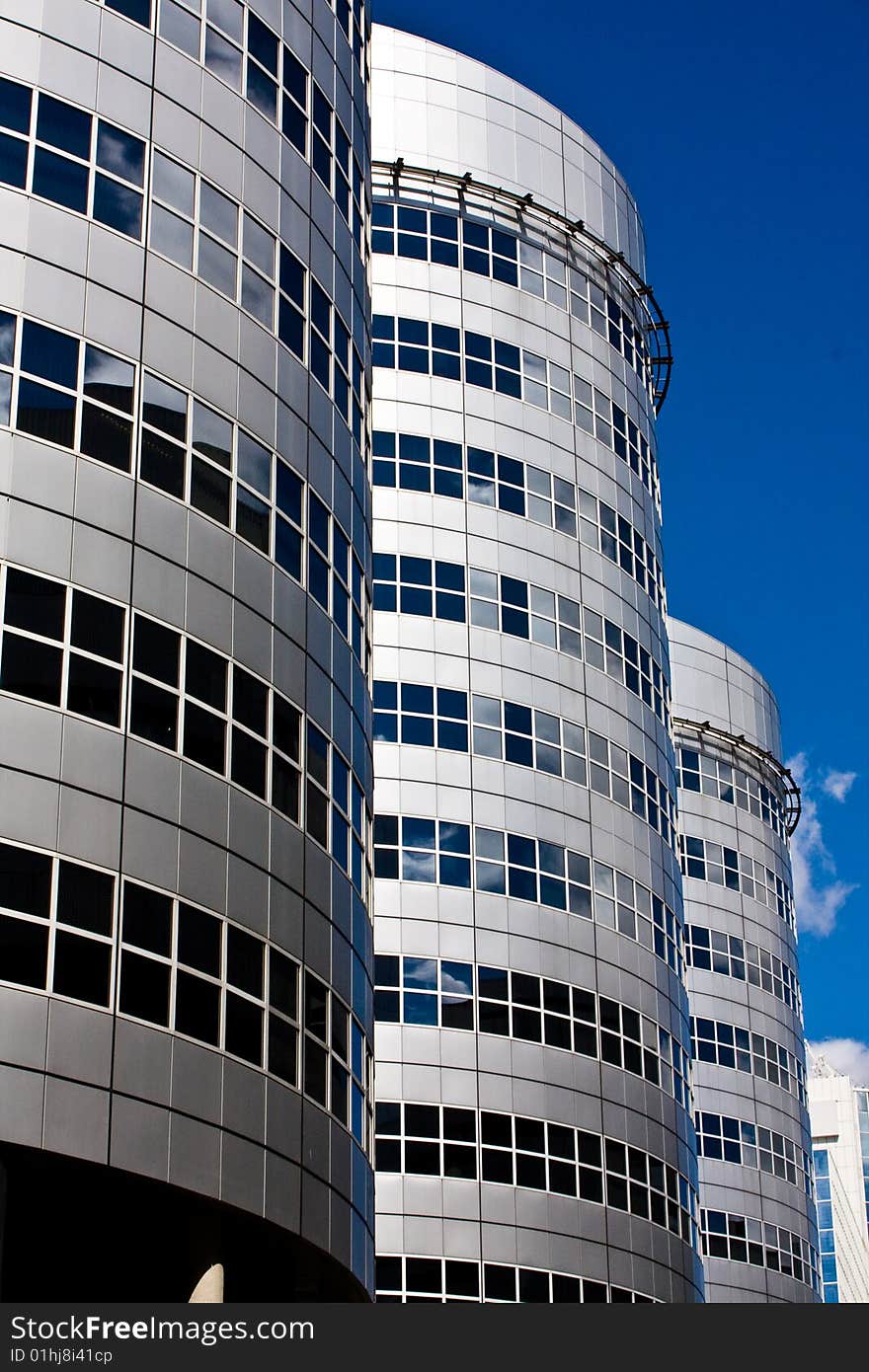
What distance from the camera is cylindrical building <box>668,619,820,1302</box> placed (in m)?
84.4

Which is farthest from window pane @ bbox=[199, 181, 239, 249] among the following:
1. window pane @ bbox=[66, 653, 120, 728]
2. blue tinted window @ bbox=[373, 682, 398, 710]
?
blue tinted window @ bbox=[373, 682, 398, 710]

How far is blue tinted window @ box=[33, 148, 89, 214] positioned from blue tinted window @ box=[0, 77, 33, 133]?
504 millimetres

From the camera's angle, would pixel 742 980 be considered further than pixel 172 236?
Yes

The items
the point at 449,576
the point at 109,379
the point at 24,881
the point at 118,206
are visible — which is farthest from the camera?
the point at 449,576

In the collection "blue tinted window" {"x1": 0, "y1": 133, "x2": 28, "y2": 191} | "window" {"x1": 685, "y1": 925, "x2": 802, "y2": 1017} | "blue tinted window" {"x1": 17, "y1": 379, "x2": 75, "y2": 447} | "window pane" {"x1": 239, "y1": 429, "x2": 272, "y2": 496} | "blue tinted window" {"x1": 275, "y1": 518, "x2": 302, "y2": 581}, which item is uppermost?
"window" {"x1": 685, "y1": 925, "x2": 802, "y2": 1017}

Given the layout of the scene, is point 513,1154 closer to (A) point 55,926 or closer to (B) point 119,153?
(A) point 55,926


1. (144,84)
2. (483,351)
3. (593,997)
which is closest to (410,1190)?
(593,997)

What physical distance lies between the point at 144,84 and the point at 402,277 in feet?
88.4

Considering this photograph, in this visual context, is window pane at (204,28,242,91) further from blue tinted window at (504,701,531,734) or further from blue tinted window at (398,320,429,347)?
blue tinted window at (504,701,531,734)

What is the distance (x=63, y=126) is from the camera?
117ft

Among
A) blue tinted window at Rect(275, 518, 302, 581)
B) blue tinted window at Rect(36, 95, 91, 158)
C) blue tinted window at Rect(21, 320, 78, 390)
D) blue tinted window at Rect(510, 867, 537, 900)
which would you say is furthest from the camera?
blue tinted window at Rect(510, 867, 537, 900)

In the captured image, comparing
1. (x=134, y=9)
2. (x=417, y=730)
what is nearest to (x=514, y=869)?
A: (x=417, y=730)

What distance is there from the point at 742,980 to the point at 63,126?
61.0 meters

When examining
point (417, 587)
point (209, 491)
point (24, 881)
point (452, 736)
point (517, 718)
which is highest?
point (417, 587)
